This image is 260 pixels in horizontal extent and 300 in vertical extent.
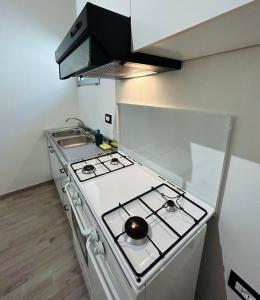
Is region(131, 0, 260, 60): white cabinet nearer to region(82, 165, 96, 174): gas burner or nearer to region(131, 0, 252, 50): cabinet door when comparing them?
region(131, 0, 252, 50): cabinet door

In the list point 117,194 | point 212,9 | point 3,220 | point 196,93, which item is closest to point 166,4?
point 212,9

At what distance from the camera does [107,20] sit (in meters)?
0.62

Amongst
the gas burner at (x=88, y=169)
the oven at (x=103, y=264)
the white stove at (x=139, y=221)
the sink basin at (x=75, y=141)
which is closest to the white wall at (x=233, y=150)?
the white stove at (x=139, y=221)

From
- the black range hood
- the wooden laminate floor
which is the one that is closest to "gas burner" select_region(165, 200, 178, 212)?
the black range hood

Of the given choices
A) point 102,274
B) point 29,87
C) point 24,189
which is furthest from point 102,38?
point 24,189

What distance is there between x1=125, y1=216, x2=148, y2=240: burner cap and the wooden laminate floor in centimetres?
100

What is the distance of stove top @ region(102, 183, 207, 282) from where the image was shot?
0.63 meters

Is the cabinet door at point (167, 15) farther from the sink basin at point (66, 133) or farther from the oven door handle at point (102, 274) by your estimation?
the sink basin at point (66, 133)

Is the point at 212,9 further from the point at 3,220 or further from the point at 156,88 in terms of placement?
the point at 3,220

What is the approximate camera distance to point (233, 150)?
745mm

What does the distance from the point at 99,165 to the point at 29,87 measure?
1622 millimetres

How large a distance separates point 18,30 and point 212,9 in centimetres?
235

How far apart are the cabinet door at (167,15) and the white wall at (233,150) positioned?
1.01 ft

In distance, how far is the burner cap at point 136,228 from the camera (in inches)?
26.3
